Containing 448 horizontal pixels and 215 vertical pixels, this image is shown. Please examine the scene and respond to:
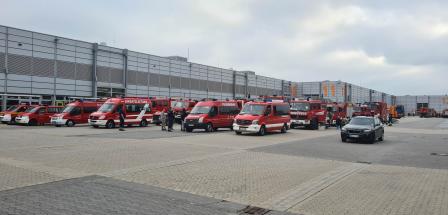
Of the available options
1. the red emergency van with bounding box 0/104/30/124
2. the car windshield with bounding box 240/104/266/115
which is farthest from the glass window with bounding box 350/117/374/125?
the red emergency van with bounding box 0/104/30/124

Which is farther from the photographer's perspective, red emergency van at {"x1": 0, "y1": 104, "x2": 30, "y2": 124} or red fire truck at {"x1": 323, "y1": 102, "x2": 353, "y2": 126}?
red fire truck at {"x1": 323, "y1": 102, "x2": 353, "y2": 126}

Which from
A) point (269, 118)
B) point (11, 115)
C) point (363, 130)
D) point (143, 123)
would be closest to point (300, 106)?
point (269, 118)

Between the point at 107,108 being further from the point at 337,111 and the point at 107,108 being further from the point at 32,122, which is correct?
the point at 337,111

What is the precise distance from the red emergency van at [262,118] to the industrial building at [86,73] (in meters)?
10.6

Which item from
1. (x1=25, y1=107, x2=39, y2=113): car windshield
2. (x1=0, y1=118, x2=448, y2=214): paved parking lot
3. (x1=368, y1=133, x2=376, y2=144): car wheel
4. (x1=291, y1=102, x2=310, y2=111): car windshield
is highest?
(x1=291, y1=102, x2=310, y2=111): car windshield

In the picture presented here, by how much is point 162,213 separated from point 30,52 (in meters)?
38.2

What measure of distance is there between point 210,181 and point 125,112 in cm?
2304

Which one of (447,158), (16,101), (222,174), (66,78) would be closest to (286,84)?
(66,78)

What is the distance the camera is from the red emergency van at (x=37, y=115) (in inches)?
1246

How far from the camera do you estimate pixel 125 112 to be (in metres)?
31.6

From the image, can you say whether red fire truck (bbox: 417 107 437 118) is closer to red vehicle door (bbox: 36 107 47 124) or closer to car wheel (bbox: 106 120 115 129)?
car wheel (bbox: 106 120 115 129)

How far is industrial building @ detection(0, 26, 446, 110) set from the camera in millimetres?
38781

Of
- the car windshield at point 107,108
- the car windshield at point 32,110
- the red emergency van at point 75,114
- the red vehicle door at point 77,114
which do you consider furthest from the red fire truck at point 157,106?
the car windshield at point 32,110

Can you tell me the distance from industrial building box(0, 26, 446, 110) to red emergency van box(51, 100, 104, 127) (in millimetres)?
9774
